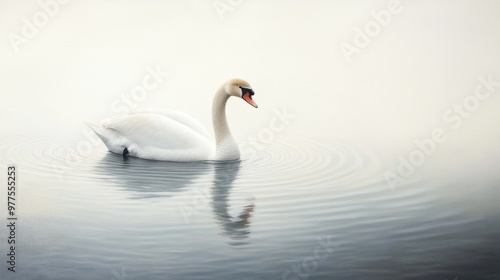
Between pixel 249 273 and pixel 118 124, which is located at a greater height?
pixel 118 124

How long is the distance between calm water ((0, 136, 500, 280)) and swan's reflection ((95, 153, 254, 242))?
12 millimetres

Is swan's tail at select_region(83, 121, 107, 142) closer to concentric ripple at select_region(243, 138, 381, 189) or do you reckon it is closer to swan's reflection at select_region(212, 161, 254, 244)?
swan's reflection at select_region(212, 161, 254, 244)

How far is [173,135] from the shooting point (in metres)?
9.58

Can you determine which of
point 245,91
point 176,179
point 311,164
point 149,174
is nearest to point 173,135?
point 149,174

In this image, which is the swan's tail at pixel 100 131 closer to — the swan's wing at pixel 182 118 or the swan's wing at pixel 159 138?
the swan's wing at pixel 159 138

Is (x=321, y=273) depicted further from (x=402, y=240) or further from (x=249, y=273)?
(x=402, y=240)

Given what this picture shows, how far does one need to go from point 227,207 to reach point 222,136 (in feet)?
8.05

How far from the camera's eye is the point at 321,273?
18.5 feet

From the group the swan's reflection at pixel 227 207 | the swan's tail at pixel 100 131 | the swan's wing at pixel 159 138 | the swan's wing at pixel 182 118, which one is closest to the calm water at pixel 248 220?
the swan's reflection at pixel 227 207

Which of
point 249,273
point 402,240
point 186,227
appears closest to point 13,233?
point 186,227

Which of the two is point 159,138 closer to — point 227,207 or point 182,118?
point 182,118

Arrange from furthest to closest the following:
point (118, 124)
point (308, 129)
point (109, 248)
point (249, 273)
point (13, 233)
Answer: 1. point (308, 129)
2. point (118, 124)
3. point (13, 233)
4. point (109, 248)
5. point (249, 273)

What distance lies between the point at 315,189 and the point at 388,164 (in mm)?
1549

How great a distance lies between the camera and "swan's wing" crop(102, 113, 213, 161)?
9.47 metres
